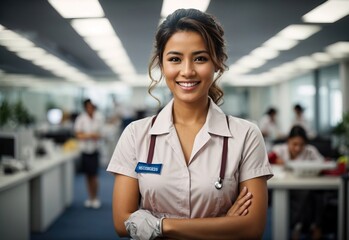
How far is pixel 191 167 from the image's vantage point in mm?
1411

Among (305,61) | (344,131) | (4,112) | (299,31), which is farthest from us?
(344,131)

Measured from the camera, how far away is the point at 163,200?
4.65ft

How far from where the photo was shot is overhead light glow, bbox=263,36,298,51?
198 centimetres

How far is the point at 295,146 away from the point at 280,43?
85.4 inches

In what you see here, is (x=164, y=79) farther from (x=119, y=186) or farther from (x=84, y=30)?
(x=84, y=30)

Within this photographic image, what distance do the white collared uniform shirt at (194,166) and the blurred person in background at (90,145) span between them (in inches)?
159

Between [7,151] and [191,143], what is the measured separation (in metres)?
3.06

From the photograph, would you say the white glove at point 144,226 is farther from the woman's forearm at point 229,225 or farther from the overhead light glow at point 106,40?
the overhead light glow at point 106,40

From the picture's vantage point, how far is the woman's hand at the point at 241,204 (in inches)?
53.5

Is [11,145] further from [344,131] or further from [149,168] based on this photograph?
[344,131]

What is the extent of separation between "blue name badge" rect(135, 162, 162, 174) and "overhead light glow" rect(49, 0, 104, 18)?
30.8 inches

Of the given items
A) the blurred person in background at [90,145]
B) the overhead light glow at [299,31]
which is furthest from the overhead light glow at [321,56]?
the blurred person in background at [90,145]

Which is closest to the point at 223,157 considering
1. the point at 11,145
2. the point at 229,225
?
the point at 229,225

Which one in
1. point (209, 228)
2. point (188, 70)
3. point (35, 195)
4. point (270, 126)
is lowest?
point (35, 195)
